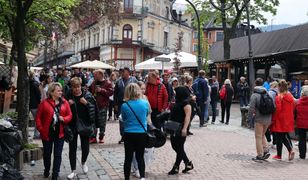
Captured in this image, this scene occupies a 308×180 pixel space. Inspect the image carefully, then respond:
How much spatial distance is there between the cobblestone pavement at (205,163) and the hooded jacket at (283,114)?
752mm

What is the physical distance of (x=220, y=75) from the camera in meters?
38.4

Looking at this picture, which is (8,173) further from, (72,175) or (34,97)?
(34,97)

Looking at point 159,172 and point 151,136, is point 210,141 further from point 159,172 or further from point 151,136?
point 151,136

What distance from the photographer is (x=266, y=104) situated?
9.88m

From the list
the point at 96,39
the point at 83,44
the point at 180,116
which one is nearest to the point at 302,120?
the point at 180,116

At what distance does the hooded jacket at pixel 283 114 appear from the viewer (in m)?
10.4

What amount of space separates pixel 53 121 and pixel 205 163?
3519 millimetres

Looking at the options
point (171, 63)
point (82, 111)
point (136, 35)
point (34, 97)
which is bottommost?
point (82, 111)

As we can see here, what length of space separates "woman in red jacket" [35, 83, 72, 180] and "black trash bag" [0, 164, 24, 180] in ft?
2.67

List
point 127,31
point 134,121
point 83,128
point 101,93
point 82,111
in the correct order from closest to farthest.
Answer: point 134,121 < point 83,128 < point 82,111 < point 101,93 < point 127,31

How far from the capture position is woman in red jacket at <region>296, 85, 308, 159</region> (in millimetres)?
10547

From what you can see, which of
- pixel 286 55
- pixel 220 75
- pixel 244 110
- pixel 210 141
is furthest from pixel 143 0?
pixel 210 141

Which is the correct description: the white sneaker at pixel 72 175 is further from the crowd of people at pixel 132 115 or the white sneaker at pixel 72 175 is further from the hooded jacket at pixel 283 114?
the hooded jacket at pixel 283 114

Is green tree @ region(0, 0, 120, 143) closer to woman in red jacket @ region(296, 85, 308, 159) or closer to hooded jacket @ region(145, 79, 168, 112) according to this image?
hooded jacket @ region(145, 79, 168, 112)
